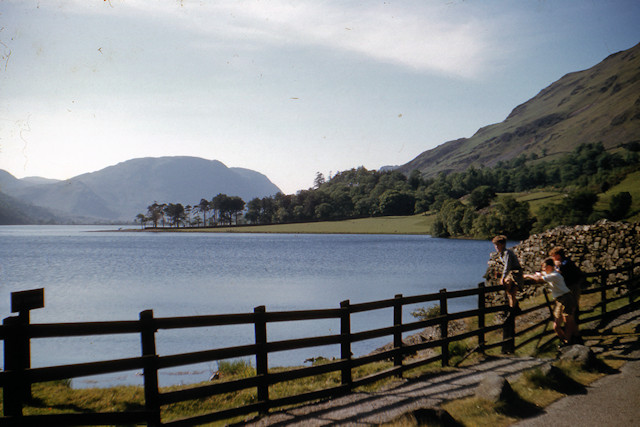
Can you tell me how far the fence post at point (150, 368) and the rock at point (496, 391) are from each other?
15.6ft

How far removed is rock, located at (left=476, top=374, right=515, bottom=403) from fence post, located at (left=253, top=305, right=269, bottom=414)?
331 centimetres

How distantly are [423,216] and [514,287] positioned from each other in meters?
167

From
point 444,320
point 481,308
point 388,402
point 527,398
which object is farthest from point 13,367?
point 481,308

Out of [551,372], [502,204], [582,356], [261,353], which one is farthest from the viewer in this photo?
[502,204]

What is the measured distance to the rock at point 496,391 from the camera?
22.4ft

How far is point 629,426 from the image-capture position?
6125mm

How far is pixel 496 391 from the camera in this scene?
691 centimetres

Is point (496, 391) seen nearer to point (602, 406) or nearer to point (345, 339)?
point (602, 406)

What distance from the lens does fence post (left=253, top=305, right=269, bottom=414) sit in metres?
6.45

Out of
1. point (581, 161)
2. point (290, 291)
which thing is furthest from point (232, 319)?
point (581, 161)

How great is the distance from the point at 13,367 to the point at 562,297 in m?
10.1

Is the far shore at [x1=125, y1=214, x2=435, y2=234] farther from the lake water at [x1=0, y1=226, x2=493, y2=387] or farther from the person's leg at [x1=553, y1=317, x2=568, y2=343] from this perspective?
the person's leg at [x1=553, y1=317, x2=568, y2=343]

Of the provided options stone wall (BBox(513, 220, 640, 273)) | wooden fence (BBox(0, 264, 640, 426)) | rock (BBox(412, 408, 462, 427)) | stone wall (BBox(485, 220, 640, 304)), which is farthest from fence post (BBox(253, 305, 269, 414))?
stone wall (BBox(513, 220, 640, 273))

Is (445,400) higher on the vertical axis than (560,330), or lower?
lower
